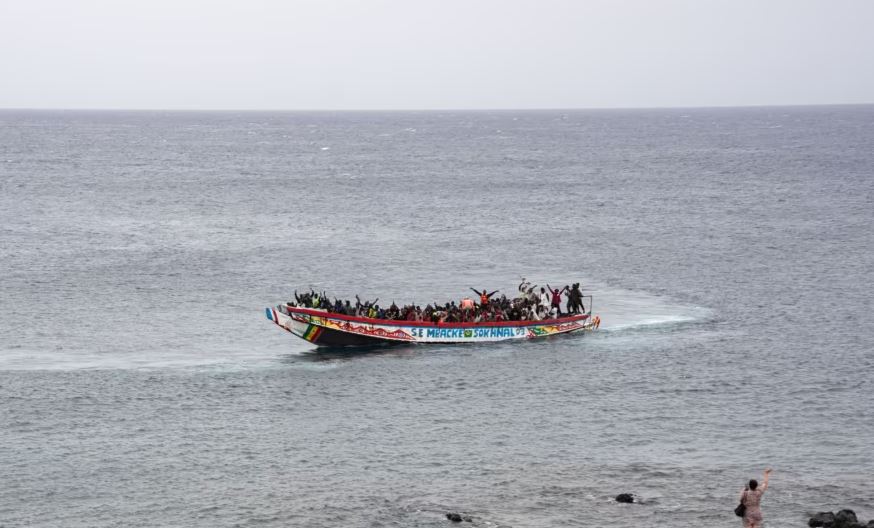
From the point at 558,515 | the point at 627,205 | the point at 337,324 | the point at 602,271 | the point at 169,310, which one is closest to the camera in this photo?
the point at 558,515

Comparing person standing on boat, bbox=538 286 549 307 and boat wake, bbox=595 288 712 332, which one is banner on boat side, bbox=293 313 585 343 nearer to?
person standing on boat, bbox=538 286 549 307

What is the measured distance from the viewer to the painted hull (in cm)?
6400

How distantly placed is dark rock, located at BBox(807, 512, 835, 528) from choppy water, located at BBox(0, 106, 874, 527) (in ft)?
2.24

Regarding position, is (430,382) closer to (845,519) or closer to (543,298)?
(543,298)

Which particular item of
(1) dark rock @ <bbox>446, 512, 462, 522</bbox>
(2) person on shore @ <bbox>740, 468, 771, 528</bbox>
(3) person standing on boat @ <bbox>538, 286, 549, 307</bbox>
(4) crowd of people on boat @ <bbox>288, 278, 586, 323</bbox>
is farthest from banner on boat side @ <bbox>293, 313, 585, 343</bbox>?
(2) person on shore @ <bbox>740, 468, 771, 528</bbox>

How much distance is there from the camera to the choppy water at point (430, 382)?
42500 mm

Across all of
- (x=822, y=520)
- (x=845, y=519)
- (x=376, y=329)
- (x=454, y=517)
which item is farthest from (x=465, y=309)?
(x=845, y=519)

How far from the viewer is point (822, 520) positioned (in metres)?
Answer: 38.3

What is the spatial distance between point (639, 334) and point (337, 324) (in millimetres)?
18773

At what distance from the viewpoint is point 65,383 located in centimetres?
5800

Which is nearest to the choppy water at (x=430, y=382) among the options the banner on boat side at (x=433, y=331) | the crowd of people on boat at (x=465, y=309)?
the banner on boat side at (x=433, y=331)

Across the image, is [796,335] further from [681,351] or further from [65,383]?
[65,383]

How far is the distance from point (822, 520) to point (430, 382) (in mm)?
24603

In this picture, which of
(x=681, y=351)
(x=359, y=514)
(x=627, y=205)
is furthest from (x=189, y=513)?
(x=627, y=205)
